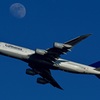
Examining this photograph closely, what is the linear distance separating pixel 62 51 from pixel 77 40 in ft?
20.7

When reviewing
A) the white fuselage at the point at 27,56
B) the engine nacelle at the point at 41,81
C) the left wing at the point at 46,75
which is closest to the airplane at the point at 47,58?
the white fuselage at the point at 27,56

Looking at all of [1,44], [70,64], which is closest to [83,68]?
[70,64]

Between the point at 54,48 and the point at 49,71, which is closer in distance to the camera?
the point at 54,48

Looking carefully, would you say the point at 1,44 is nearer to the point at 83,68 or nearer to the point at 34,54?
the point at 34,54

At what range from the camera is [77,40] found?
112625 millimetres

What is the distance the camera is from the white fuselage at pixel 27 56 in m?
120

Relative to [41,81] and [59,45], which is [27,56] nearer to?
[59,45]

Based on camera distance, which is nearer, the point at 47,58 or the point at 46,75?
the point at 47,58

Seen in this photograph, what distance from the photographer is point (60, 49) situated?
11631 cm

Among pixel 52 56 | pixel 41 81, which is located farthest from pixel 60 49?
pixel 41 81

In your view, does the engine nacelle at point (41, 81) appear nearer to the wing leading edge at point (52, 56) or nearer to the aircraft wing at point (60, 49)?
the wing leading edge at point (52, 56)

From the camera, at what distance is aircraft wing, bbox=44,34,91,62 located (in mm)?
112594

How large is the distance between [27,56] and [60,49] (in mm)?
8319

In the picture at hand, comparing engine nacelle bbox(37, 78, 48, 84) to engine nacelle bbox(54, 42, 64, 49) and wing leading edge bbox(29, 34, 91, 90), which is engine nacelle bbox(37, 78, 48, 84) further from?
engine nacelle bbox(54, 42, 64, 49)
